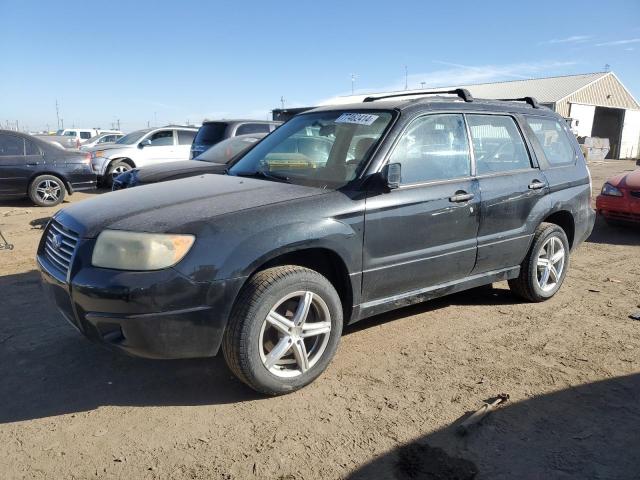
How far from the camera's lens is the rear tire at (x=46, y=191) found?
33.6ft

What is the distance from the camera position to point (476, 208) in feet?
13.0

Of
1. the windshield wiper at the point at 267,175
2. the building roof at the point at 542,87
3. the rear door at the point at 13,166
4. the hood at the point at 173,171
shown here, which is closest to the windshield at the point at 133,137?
the rear door at the point at 13,166

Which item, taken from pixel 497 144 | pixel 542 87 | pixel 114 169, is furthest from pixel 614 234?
pixel 542 87

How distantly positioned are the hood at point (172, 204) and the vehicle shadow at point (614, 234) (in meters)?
6.10

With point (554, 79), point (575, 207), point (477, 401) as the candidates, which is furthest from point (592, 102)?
point (477, 401)

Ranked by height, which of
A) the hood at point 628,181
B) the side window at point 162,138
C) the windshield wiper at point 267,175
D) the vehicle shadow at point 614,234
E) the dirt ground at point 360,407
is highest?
the side window at point 162,138

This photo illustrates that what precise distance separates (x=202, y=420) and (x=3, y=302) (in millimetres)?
2779

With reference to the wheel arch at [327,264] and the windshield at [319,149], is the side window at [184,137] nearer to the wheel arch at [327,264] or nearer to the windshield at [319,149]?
the windshield at [319,149]

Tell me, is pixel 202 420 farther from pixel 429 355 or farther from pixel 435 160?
pixel 435 160

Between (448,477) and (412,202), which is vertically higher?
(412,202)

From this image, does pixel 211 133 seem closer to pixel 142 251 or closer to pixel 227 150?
pixel 227 150

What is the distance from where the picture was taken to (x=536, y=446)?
2.65 m

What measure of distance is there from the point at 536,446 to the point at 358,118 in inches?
98.2

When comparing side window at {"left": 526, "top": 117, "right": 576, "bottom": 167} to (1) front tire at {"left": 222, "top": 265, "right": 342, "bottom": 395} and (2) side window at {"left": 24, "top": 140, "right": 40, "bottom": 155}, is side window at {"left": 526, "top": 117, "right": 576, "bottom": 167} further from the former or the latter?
(2) side window at {"left": 24, "top": 140, "right": 40, "bottom": 155}
